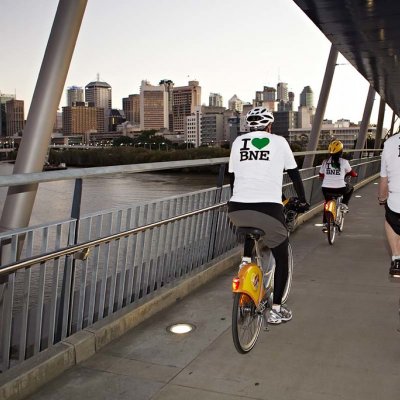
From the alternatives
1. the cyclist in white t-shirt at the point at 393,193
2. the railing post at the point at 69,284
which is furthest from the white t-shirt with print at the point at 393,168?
the railing post at the point at 69,284

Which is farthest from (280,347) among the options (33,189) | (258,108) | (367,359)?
(33,189)

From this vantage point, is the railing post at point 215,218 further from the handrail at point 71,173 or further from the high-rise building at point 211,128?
the high-rise building at point 211,128

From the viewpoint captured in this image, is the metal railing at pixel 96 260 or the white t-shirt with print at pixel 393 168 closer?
the metal railing at pixel 96 260

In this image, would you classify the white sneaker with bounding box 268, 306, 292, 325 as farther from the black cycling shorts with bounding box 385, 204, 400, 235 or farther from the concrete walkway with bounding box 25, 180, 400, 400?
the black cycling shorts with bounding box 385, 204, 400, 235

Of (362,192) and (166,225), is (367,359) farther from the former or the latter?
(362,192)

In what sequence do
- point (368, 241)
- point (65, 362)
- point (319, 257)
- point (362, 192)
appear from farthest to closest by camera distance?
1. point (362, 192)
2. point (368, 241)
3. point (319, 257)
4. point (65, 362)

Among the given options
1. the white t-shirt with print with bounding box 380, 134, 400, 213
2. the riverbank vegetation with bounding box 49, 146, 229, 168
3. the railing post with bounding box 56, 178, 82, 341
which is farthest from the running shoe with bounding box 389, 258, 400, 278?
the riverbank vegetation with bounding box 49, 146, 229, 168

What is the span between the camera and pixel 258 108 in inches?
156

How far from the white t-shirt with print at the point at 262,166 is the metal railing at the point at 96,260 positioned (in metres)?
0.98

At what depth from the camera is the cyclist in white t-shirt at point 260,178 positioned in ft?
12.3

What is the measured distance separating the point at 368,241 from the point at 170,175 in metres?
49.0

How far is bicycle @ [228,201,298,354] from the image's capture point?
3525 mm

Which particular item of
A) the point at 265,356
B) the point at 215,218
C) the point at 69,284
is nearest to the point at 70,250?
the point at 69,284

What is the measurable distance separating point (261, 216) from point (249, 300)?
0.60 meters
